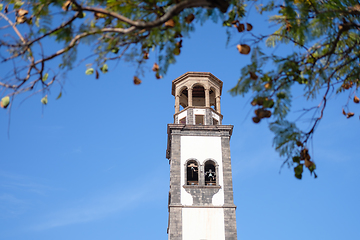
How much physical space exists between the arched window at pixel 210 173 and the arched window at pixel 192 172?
1.76ft

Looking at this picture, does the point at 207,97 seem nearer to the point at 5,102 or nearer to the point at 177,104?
the point at 177,104

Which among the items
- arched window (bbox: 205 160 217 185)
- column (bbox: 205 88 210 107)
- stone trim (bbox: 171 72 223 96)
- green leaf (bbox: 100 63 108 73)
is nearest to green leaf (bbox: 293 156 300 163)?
green leaf (bbox: 100 63 108 73)

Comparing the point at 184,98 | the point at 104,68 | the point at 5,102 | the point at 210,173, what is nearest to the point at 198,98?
the point at 184,98

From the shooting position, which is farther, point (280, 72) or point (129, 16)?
point (280, 72)

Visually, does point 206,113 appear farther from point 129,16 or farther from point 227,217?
point 129,16

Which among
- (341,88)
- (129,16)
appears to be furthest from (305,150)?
(129,16)

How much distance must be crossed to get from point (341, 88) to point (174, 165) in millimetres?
17237

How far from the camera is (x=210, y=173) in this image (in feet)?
76.9

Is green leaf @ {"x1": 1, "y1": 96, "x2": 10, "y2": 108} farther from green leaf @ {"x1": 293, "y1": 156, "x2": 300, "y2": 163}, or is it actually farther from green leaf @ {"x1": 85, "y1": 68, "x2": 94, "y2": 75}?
green leaf @ {"x1": 293, "y1": 156, "x2": 300, "y2": 163}

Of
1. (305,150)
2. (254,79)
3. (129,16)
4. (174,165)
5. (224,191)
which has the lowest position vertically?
(305,150)

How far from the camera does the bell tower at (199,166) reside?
70.7 feet

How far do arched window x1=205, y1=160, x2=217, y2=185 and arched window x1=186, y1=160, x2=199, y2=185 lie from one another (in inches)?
21.1

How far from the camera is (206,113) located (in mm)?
25219

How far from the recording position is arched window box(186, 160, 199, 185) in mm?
23516
